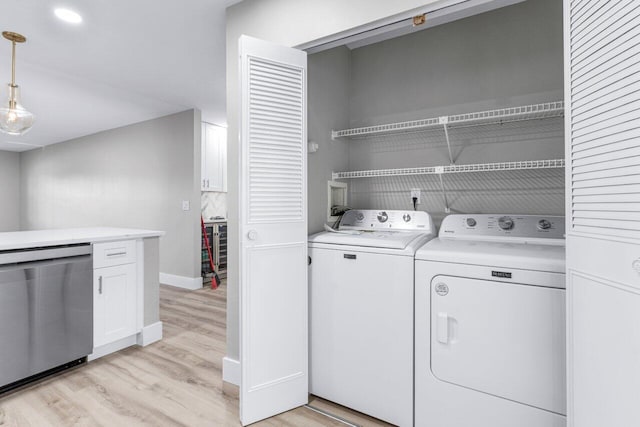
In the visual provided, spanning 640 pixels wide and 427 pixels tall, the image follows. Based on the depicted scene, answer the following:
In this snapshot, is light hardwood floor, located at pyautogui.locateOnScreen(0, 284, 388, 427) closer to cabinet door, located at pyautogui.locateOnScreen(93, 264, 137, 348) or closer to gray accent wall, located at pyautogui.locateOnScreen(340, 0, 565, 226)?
cabinet door, located at pyautogui.locateOnScreen(93, 264, 137, 348)

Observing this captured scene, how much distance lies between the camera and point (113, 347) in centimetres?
252

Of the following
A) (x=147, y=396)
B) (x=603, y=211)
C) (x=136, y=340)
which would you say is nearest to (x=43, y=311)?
(x=136, y=340)

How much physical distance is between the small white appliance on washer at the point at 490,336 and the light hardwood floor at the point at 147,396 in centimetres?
46

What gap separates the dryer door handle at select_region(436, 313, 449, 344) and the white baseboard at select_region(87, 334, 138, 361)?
7.90ft

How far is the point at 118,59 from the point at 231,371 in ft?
9.12

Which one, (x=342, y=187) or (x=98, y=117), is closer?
(x=342, y=187)

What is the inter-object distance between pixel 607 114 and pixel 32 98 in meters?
5.35

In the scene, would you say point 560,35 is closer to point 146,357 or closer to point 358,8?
point 358,8

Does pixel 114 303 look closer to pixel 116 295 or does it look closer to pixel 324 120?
pixel 116 295

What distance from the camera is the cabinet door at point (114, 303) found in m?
A: 2.36

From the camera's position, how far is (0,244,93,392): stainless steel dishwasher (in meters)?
1.93

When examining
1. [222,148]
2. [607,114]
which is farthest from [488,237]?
[222,148]

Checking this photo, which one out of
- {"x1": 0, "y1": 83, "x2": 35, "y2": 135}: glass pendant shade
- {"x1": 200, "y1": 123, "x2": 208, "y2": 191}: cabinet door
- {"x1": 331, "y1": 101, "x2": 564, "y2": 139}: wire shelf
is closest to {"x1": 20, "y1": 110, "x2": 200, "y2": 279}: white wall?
{"x1": 200, "y1": 123, "x2": 208, "y2": 191}: cabinet door

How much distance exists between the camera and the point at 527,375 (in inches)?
52.4
